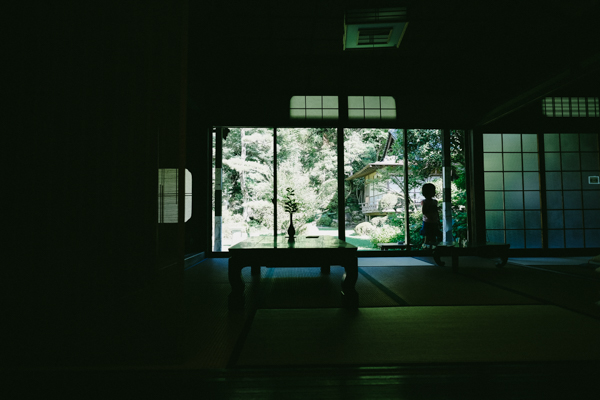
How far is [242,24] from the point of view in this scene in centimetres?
394

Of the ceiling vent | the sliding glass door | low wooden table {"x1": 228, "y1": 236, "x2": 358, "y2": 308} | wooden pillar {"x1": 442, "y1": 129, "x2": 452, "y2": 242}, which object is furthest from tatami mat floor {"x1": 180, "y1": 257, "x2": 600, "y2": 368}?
the ceiling vent

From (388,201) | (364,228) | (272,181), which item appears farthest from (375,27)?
(364,228)

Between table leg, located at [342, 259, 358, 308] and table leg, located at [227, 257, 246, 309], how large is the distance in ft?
2.67

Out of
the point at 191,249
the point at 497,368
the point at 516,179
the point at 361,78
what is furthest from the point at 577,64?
the point at 191,249

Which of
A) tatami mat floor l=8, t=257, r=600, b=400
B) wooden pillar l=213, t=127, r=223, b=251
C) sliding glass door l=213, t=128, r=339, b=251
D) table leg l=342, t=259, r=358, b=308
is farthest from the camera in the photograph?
sliding glass door l=213, t=128, r=339, b=251

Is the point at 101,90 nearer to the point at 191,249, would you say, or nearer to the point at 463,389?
the point at 463,389

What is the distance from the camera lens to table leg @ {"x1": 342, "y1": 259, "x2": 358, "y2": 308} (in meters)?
2.38

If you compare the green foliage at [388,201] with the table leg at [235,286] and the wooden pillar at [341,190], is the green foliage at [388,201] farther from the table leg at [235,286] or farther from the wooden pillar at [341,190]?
the table leg at [235,286]

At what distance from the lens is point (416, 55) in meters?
4.76

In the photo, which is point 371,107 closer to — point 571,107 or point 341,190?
point 341,190

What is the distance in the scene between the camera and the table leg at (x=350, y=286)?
2.38m

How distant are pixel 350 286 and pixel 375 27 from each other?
2.57 metres

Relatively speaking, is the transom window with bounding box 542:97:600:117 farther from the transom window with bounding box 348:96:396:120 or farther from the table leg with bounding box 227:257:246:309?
the table leg with bounding box 227:257:246:309

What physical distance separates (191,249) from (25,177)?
3469mm
